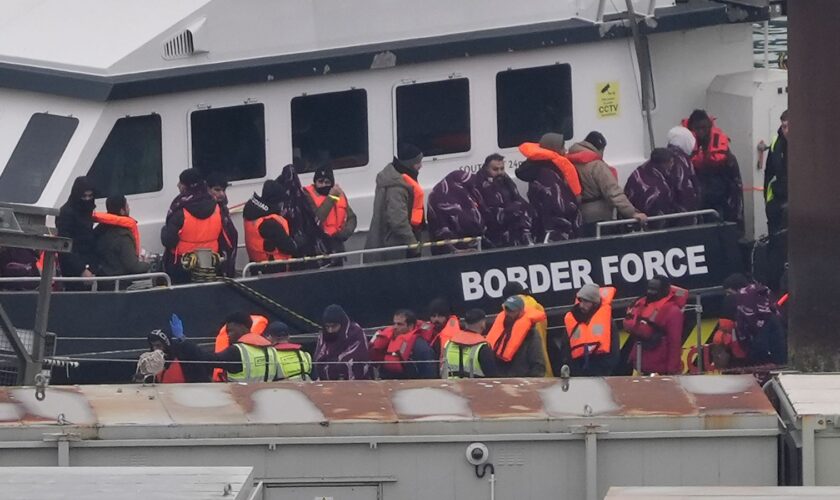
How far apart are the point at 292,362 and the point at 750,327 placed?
10.2 feet

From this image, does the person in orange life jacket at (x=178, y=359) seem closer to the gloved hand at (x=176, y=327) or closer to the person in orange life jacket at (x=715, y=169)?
the gloved hand at (x=176, y=327)

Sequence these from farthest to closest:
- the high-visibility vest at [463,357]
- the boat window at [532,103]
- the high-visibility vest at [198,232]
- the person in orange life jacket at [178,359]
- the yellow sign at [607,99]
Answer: the yellow sign at [607,99], the boat window at [532,103], the high-visibility vest at [198,232], the high-visibility vest at [463,357], the person in orange life jacket at [178,359]

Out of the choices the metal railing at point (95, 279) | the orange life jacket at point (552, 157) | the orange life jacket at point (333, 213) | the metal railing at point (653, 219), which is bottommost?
the metal railing at point (95, 279)

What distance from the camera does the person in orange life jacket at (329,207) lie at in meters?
12.9

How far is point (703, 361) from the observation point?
13.1 metres

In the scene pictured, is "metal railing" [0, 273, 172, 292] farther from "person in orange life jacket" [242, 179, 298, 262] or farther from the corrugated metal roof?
the corrugated metal roof

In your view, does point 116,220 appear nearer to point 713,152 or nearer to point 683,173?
point 683,173

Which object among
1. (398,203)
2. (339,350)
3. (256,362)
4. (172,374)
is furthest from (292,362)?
(398,203)

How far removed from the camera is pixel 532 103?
13.9m

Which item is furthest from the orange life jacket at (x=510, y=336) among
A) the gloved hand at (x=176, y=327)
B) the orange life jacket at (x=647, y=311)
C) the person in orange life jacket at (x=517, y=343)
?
the gloved hand at (x=176, y=327)

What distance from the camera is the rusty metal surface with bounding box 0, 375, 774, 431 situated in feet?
29.9

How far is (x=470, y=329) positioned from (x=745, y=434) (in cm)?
345

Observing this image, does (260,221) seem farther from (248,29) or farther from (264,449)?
(264,449)

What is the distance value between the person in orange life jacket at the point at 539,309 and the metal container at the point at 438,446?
10.2 ft
